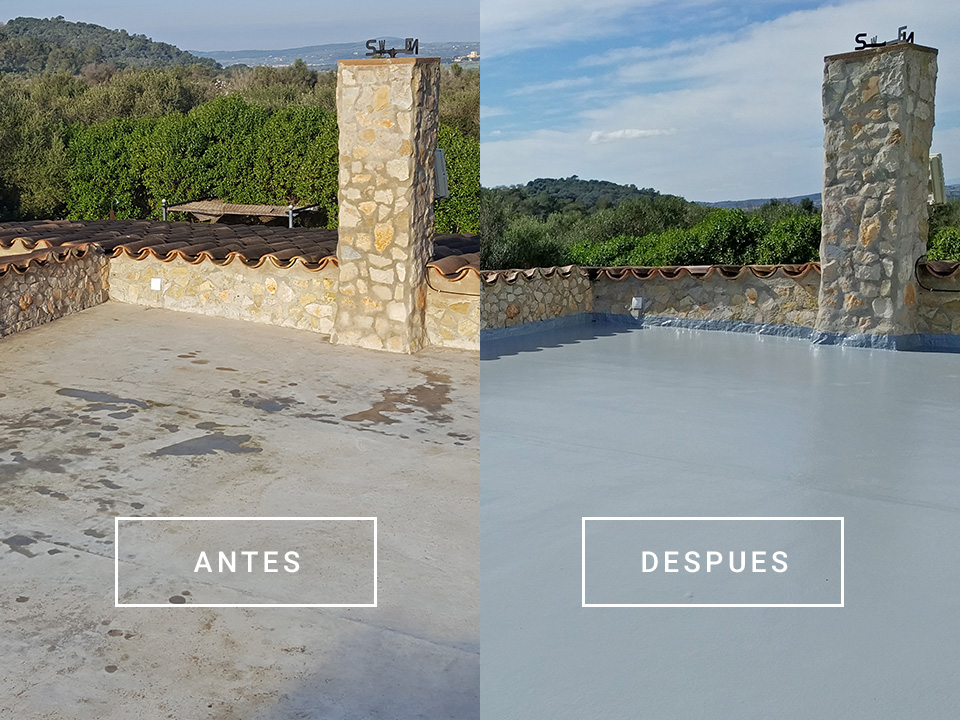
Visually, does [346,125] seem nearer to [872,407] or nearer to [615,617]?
[872,407]

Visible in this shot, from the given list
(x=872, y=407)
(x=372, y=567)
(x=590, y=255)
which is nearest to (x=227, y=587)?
(x=372, y=567)

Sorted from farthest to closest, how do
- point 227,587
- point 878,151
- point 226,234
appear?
point 226,234, point 878,151, point 227,587

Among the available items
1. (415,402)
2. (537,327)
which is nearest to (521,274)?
(537,327)

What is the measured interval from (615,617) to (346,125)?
17.9 feet

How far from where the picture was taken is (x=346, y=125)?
7.29m

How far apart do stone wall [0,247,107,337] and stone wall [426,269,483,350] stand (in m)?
3.48

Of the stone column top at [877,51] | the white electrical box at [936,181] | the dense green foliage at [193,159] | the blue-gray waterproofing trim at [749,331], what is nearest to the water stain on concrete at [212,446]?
the blue-gray waterproofing trim at [749,331]

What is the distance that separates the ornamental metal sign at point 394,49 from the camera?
22.8ft

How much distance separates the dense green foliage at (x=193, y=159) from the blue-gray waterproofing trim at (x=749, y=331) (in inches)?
447

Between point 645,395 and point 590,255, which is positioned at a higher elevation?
point 590,255

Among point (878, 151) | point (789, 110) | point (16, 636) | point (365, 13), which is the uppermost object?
point (365, 13)

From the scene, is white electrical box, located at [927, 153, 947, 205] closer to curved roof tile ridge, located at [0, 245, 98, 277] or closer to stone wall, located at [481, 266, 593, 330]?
stone wall, located at [481, 266, 593, 330]

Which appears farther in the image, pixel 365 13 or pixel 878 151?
pixel 365 13

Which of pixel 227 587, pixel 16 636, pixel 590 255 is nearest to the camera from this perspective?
pixel 16 636
